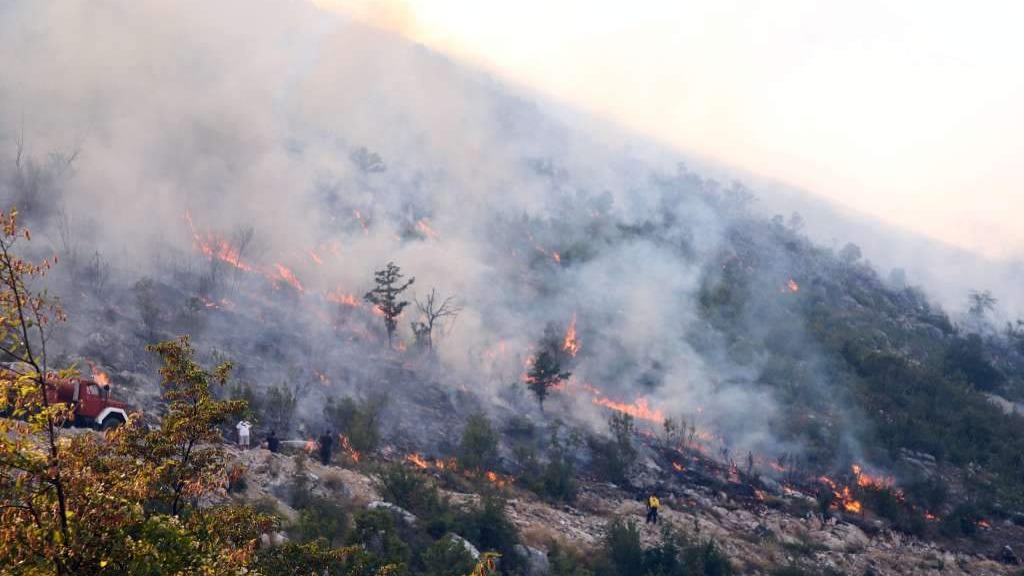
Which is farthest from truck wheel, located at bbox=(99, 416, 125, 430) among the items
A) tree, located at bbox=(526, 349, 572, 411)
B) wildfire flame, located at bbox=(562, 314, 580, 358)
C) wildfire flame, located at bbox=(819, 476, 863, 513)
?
wildfire flame, located at bbox=(819, 476, 863, 513)

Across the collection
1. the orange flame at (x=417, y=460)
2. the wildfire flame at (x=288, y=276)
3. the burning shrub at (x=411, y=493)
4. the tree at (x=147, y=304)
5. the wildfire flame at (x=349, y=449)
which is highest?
the wildfire flame at (x=288, y=276)

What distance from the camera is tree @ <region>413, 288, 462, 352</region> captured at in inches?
1303

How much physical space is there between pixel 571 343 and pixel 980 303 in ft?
176

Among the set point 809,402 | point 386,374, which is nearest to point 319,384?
point 386,374

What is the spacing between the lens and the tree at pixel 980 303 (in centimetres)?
6556

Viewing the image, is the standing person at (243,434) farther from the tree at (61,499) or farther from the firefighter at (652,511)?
the tree at (61,499)

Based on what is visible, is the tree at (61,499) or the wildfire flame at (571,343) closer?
the tree at (61,499)

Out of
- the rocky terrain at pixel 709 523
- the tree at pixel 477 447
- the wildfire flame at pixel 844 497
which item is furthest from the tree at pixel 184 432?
the wildfire flame at pixel 844 497

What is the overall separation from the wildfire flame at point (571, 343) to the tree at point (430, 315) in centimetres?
641

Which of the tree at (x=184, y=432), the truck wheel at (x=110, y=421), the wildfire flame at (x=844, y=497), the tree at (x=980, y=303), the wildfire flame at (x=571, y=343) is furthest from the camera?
A: the tree at (x=980, y=303)

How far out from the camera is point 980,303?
66.4 m

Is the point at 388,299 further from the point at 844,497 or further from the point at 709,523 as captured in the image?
the point at 844,497

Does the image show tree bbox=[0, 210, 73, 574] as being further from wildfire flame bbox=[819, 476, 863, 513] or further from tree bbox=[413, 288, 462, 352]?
wildfire flame bbox=[819, 476, 863, 513]

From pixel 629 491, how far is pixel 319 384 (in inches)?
532
